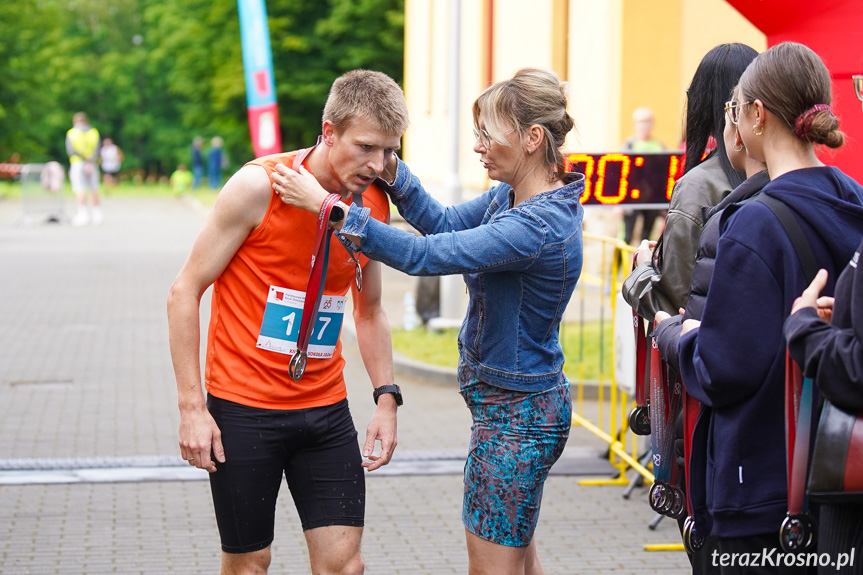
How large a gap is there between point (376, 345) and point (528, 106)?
1024mm

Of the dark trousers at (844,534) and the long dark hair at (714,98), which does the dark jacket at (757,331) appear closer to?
the dark trousers at (844,534)

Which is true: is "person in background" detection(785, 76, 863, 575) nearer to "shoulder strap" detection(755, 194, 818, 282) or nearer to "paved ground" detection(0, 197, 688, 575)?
"shoulder strap" detection(755, 194, 818, 282)

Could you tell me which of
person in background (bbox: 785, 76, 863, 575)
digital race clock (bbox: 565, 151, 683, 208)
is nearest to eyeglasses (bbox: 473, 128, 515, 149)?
person in background (bbox: 785, 76, 863, 575)

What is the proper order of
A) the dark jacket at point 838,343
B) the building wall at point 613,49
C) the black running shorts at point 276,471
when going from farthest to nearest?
the building wall at point 613,49 < the black running shorts at point 276,471 < the dark jacket at point 838,343

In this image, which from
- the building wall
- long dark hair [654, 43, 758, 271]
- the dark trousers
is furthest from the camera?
the building wall

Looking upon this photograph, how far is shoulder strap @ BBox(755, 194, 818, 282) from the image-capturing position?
2.62 m

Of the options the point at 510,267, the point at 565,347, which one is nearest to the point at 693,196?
the point at 510,267

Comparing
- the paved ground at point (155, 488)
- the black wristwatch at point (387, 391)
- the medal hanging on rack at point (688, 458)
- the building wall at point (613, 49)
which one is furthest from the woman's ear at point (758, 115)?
the building wall at point (613, 49)

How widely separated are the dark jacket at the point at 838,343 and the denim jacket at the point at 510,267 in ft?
2.79

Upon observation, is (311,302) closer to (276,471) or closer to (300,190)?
(300,190)

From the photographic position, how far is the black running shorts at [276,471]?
11.1 feet

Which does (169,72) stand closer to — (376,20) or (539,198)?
(376,20)

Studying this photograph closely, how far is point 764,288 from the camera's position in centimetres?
262

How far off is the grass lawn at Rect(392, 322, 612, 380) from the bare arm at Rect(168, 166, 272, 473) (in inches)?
232
